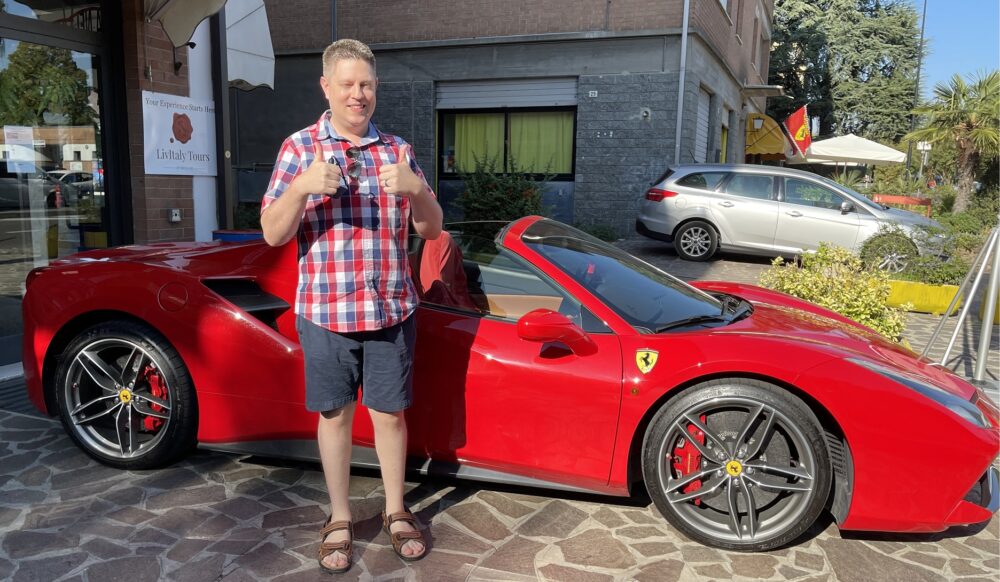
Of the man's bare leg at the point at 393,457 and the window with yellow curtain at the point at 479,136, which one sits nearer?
the man's bare leg at the point at 393,457

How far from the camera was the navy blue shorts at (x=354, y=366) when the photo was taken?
2631 millimetres

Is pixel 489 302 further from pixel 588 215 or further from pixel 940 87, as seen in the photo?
pixel 940 87

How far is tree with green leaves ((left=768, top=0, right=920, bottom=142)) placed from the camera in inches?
1521

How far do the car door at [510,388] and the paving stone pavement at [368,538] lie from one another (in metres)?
0.29

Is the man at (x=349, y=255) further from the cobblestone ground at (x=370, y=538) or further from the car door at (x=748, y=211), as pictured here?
the car door at (x=748, y=211)

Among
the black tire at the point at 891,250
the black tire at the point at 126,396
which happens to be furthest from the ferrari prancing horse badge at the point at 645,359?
the black tire at the point at 891,250

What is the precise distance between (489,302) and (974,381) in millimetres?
4040

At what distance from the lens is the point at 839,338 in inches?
125

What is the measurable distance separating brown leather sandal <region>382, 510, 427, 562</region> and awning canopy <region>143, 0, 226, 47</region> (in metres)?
5.09

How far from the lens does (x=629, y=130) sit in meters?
14.1

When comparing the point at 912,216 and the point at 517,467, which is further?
the point at 912,216

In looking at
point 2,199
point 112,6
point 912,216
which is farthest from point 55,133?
point 912,216

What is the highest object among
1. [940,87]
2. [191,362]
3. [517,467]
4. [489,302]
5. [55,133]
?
[940,87]

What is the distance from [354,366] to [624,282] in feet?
4.49
